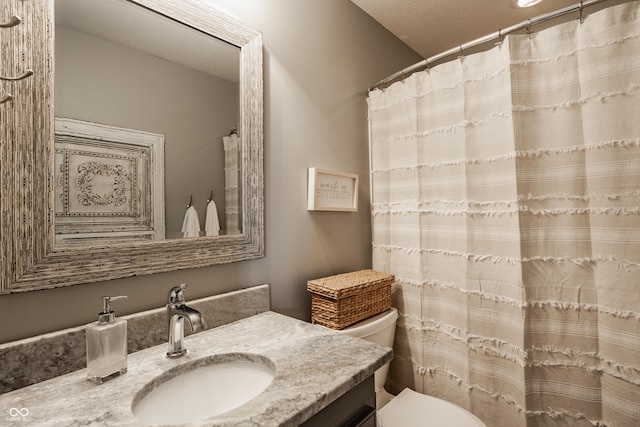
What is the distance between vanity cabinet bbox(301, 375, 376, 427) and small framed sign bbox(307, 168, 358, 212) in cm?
76

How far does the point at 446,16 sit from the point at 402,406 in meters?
1.98

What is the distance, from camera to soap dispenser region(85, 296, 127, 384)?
2.26ft

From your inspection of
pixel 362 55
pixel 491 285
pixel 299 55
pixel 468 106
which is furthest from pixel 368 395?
pixel 362 55

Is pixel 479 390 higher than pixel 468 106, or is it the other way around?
pixel 468 106

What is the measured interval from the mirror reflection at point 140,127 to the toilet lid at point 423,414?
910mm

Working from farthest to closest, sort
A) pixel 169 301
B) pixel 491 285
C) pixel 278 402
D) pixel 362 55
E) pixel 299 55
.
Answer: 1. pixel 362 55
2. pixel 299 55
3. pixel 491 285
4. pixel 169 301
5. pixel 278 402

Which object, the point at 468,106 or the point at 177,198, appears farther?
the point at 468,106

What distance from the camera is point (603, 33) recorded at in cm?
102

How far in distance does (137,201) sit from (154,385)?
1.61 ft

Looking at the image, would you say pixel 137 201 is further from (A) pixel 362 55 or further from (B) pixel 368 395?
(A) pixel 362 55

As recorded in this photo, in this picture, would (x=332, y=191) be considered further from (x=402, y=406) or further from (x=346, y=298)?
(x=402, y=406)

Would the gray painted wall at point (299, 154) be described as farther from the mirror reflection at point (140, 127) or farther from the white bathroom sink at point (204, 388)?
the white bathroom sink at point (204, 388)

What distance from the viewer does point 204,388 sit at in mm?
789

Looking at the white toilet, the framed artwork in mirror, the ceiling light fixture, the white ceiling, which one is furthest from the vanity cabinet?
the ceiling light fixture
